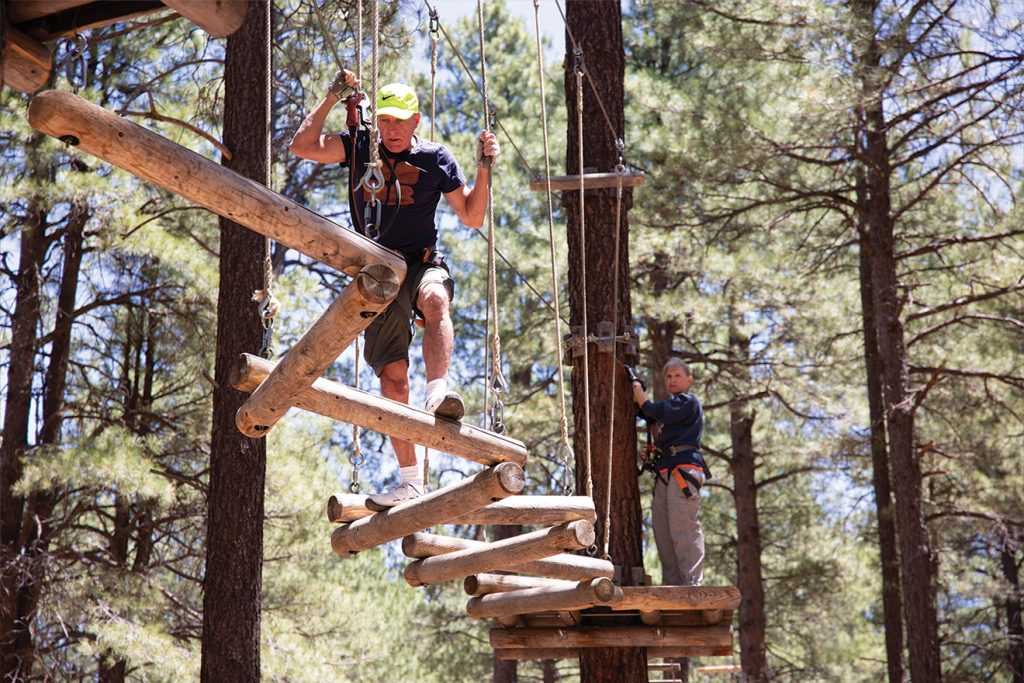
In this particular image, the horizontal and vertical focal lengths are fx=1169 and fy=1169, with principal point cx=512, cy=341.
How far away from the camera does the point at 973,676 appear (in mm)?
14117

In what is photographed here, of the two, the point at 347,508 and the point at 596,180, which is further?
the point at 596,180

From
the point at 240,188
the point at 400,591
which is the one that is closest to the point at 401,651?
the point at 400,591

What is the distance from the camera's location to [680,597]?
592 centimetres

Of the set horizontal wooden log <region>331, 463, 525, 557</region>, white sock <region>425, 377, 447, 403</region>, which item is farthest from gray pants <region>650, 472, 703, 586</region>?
white sock <region>425, 377, 447, 403</region>

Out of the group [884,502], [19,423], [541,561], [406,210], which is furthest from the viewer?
[884,502]

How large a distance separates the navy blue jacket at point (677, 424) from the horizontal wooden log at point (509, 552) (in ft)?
6.34

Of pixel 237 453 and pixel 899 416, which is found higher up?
pixel 899 416

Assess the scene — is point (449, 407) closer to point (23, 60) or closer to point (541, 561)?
point (23, 60)

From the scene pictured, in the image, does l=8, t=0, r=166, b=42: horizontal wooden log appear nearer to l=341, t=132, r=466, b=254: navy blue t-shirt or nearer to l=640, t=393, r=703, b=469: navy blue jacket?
l=341, t=132, r=466, b=254: navy blue t-shirt

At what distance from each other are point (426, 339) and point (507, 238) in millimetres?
9612

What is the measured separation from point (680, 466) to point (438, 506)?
2.86m

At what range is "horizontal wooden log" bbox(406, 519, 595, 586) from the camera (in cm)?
459

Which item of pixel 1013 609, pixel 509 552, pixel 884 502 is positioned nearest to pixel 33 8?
pixel 509 552

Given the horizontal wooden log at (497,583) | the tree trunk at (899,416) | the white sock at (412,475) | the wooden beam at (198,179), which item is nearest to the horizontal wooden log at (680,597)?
the horizontal wooden log at (497,583)
